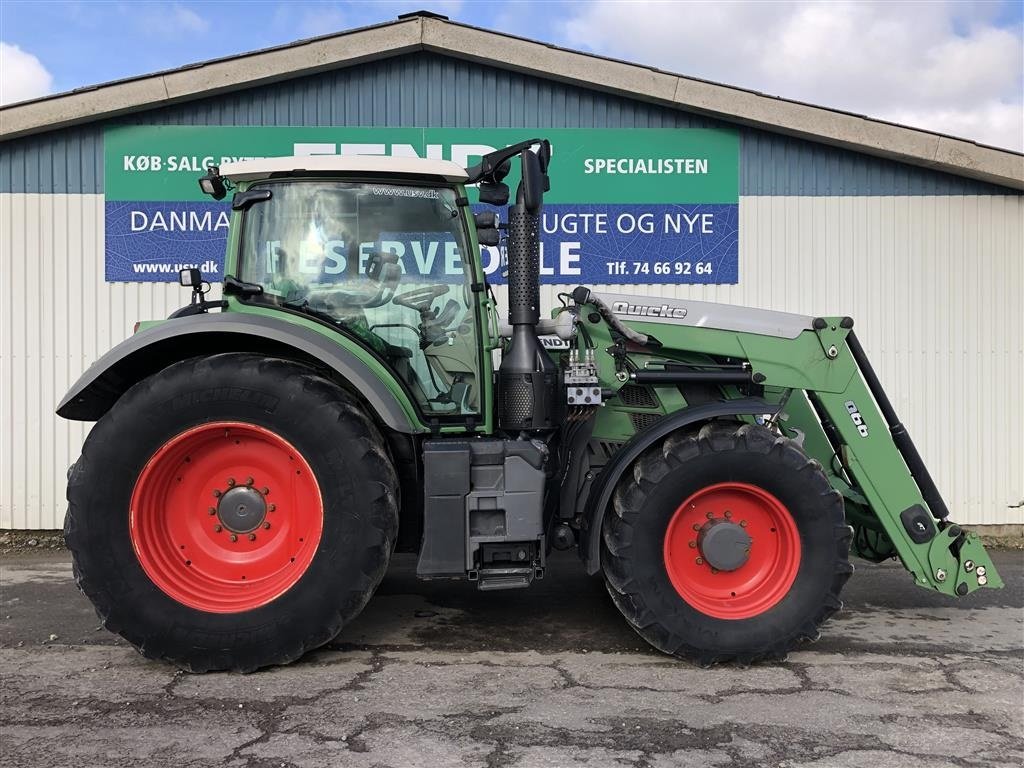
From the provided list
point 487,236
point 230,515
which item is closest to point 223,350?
point 230,515

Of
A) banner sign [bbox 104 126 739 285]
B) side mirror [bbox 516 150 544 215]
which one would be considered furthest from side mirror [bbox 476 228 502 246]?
banner sign [bbox 104 126 739 285]

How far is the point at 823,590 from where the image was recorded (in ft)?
13.4

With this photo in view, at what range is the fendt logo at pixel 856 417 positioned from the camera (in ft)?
14.7

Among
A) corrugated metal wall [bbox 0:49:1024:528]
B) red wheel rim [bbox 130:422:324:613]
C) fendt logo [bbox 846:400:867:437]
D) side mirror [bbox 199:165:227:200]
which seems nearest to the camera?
red wheel rim [bbox 130:422:324:613]

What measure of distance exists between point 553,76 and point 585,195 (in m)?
1.04

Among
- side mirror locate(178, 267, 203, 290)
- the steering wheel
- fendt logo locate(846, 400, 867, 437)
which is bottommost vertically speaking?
fendt logo locate(846, 400, 867, 437)

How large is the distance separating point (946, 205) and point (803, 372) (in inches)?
154

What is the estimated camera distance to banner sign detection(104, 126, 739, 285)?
7070 millimetres

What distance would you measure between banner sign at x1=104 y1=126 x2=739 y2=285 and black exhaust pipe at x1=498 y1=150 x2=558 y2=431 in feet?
9.44

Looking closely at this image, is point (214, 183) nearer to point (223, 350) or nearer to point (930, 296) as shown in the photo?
point (223, 350)

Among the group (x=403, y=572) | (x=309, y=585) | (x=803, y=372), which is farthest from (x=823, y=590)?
(x=403, y=572)

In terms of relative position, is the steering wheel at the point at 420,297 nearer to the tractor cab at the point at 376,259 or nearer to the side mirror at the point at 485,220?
the tractor cab at the point at 376,259

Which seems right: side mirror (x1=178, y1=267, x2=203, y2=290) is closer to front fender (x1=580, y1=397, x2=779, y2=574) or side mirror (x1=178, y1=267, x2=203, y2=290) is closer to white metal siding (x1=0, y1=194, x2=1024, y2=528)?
front fender (x1=580, y1=397, x2=779, y2=574)

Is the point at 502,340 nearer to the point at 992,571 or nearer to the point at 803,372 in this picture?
the point at 803,372
